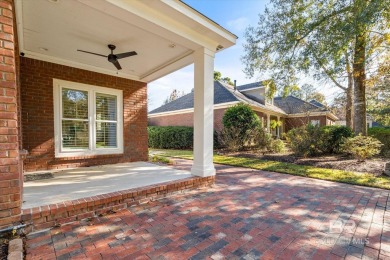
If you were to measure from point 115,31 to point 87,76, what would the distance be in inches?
96.0

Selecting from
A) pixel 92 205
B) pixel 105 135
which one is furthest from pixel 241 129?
pixel 92 205

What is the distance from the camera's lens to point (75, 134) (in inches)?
209

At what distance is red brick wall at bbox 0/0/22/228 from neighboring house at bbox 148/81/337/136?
1205 cm

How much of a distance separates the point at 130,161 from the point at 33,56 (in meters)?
3.71

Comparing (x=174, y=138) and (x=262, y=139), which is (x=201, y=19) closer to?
(x=262, y=139)

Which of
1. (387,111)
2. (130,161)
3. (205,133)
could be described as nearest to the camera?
(205,133)

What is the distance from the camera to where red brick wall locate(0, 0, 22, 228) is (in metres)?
2.06

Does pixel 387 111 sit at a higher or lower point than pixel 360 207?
higher

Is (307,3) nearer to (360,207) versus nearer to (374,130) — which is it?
(360,207)

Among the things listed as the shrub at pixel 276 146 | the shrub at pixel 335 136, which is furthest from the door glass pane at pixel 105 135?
the shrub at pixel 335 136

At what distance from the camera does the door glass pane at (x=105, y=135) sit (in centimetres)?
566

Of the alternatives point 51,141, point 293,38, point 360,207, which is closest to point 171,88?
point 293,38

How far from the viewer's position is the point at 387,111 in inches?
567

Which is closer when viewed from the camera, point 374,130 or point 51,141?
point 51,141
